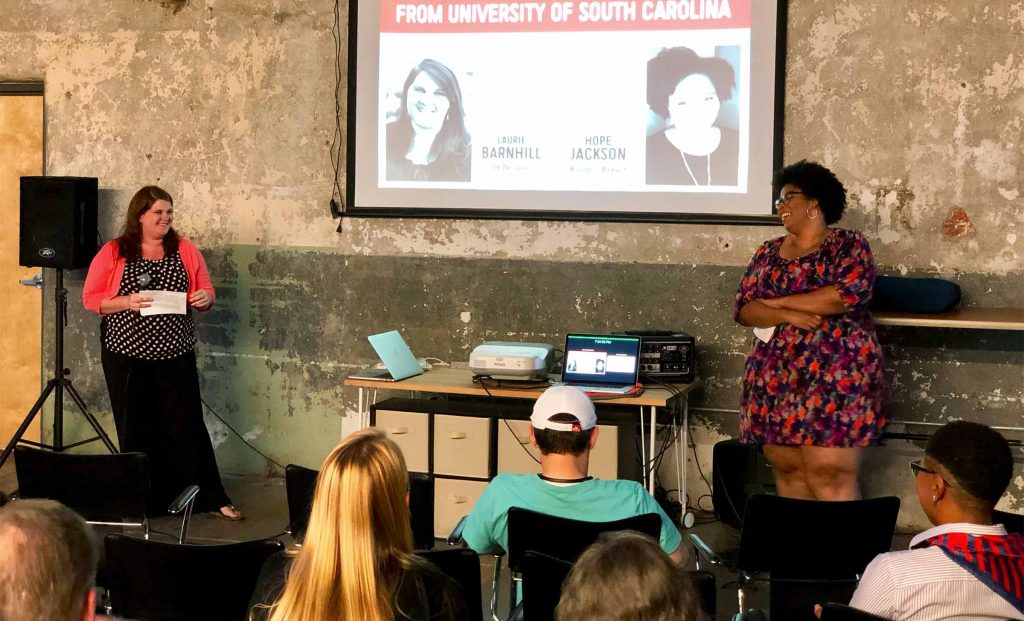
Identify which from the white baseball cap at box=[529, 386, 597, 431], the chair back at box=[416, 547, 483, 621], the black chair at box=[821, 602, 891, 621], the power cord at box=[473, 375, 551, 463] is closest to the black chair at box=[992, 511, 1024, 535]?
the black chair at box=[821, 602, 891, 621]

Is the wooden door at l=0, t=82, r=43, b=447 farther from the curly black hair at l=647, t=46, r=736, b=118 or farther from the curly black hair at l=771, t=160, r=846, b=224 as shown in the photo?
the curly black hair at l=771, t=160, r=846, b=224

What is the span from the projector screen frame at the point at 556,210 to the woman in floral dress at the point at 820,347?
2.64ft

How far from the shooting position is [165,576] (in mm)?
2918

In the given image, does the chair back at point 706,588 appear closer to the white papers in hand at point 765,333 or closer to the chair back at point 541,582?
the chair back at point 541,582

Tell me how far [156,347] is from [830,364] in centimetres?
321

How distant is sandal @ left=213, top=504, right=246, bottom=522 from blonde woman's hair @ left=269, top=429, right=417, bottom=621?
3413 millimetres

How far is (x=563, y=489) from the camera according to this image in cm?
316

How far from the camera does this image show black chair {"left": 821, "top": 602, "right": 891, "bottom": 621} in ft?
7.57

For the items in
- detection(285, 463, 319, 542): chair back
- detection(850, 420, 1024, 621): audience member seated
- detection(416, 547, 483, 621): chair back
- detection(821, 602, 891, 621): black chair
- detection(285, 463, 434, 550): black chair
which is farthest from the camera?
detection(285, 463, 319, 542): chair back

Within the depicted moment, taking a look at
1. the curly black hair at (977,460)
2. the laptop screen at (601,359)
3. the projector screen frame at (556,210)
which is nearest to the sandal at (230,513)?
the projector screen frame at (556,210)

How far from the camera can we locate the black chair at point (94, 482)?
12.8 ft

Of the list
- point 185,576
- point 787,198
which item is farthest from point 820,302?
point 185,576

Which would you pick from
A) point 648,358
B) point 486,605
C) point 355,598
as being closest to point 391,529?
point 355,598

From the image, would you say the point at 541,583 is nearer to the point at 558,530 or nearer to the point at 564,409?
the point at 558,530
